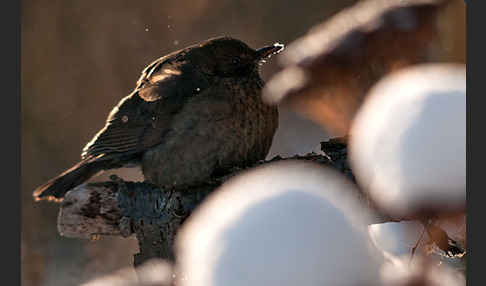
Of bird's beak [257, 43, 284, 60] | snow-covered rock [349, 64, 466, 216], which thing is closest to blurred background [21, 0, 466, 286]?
bird's beak [257, 43, 284, 60]

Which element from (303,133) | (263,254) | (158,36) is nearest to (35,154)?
(158,36)

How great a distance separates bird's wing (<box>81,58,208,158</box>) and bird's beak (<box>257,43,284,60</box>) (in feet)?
0.37

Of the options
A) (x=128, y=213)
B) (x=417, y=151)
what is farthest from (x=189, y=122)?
(x=417, y=151)

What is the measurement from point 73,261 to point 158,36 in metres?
0.43

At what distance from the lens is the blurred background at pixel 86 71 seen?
0.93 metres

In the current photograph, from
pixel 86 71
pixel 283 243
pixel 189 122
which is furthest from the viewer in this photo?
pixel 86 71

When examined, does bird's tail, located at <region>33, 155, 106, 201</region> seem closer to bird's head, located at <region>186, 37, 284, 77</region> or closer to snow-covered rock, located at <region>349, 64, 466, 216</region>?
bird's head, located at <region>186, 37, 284, 77</region>

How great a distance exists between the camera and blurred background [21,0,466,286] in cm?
93

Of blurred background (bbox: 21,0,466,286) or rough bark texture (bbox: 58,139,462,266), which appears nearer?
rough bark texture (bbox: 58,139,462,266)

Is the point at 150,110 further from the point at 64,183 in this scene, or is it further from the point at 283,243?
the point at 283,243

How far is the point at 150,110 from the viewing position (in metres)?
0.96

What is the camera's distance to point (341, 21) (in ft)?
1.70

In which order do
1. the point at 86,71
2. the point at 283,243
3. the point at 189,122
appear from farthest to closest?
the point at 86,71 → the point at 189,122 → the point at 283,243

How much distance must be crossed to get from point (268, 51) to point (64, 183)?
0.38 metres
